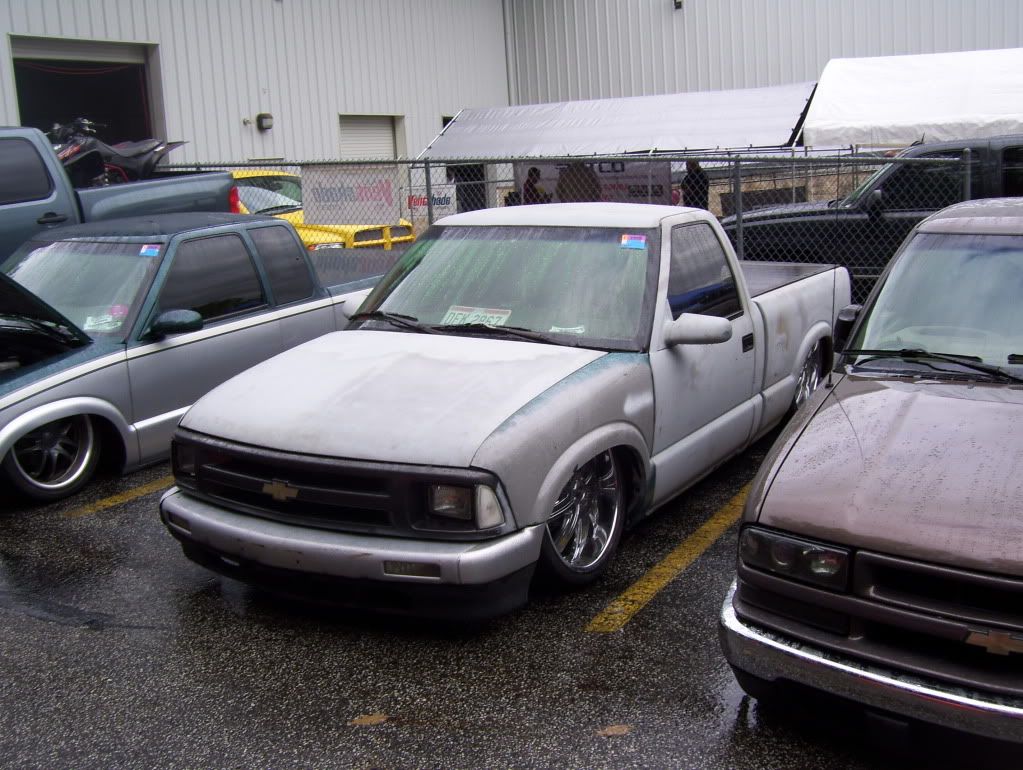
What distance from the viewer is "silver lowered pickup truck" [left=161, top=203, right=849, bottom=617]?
3779mm

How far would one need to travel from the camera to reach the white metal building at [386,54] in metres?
16.3

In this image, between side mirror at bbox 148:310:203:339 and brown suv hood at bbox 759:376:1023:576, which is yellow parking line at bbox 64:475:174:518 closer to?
side mirror at bbox 148:310:203:339

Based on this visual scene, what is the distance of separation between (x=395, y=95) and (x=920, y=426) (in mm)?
18957

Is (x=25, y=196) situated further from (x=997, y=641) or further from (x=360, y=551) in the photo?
(x=997, y=641)

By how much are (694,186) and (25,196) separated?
20.8 ft

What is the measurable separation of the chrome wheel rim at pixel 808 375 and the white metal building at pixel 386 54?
40.1 feet

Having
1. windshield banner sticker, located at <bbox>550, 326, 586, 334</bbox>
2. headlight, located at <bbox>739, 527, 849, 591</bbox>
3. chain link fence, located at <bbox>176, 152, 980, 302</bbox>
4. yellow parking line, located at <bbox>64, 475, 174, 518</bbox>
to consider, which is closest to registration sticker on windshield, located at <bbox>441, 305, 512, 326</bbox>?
windshield banner sticker, located at <bbox>550, 326, 586, 334</bbox>

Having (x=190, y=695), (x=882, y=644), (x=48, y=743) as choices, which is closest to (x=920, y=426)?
(x=882, y=644)

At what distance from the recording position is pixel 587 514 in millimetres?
4449

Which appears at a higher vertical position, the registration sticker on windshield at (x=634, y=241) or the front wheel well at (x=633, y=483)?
the registration sticker on windshield at (x=634, y=241)

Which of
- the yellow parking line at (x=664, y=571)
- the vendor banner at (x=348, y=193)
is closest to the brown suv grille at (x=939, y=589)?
the yellow parking line at (x=664, y=571)

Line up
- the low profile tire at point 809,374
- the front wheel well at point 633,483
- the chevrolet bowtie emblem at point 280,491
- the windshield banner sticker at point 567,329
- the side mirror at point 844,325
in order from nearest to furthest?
the chevrolet bowtie emblem at point 280,491 → the side mirror at point 844,325 → the front wheel well at point 633,483 → the windshield banner sticker at point 567,329 → the low profile tire at point 809,374

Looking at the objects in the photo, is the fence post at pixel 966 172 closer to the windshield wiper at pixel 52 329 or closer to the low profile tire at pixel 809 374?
the low profile tire at pixel 809 374

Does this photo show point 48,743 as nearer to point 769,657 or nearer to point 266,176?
point 769,657
